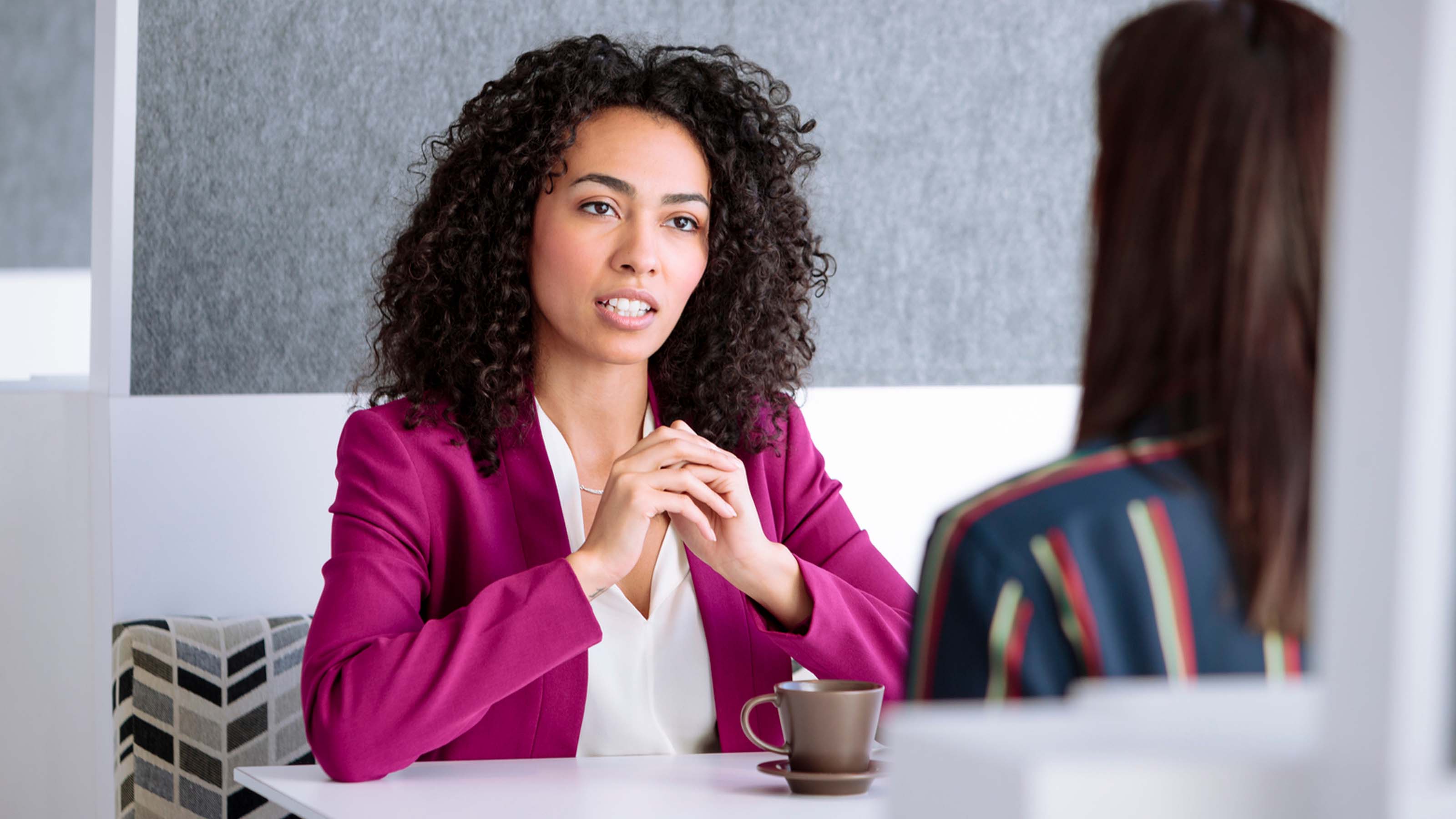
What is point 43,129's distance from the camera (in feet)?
14.0

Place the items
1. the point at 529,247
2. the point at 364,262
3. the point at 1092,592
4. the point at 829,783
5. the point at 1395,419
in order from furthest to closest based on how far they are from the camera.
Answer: the point at 364,262 < the point at 529,247 < the point at 829,783 < the point at 1092,592 < the point at 1395,419

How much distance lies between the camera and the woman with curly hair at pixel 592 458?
1.14 meters

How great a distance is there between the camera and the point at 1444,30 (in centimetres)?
26

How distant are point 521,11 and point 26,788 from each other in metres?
1.05

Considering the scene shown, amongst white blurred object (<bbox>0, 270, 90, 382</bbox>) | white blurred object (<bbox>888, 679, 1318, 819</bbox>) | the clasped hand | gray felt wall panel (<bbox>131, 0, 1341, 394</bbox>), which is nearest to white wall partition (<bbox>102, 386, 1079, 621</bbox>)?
gray felt wall panel (<bbox>131, 0, 1341, 394</bbox>)

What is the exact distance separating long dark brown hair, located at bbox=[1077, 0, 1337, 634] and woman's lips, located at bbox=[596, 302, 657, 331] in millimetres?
815

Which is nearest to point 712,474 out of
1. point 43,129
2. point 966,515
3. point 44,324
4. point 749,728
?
point 749,728

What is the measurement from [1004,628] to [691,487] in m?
0.73

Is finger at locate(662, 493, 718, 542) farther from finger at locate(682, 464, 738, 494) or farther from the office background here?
the office background

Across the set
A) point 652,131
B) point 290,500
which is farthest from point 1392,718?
point 290,500

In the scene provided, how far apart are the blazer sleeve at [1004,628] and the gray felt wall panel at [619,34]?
→ 1178 millimetres

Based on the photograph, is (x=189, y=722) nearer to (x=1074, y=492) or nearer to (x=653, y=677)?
(x=653, y=677)

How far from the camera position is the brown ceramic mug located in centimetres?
97

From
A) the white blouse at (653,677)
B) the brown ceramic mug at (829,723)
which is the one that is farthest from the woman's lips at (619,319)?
the brown ceramic mug at (829,723)
